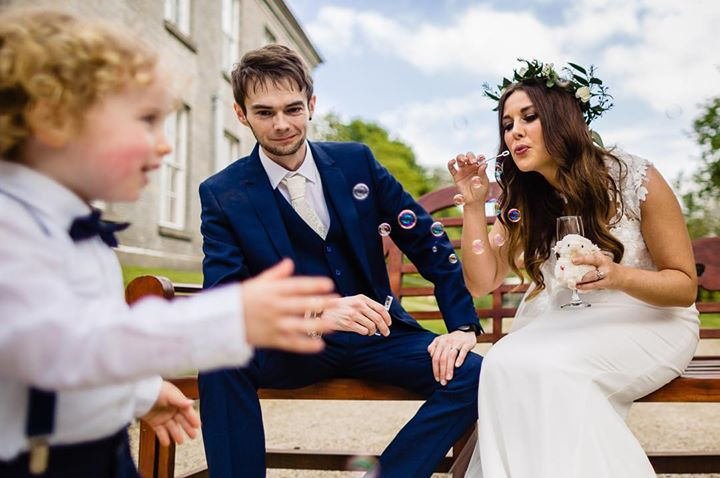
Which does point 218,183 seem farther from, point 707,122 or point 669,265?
point 707,122

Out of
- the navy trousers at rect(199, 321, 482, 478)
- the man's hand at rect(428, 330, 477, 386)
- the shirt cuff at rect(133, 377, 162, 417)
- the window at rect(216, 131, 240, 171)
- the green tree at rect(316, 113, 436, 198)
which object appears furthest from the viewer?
the green tree at rect(316, 113, 436, 198)

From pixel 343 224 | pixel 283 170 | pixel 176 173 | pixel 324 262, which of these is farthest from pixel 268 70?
pixel 176 173

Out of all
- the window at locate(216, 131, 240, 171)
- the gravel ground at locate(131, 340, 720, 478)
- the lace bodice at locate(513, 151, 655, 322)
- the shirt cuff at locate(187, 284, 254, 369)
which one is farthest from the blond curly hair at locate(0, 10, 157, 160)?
the window at locate(216, 131, 240, 171)

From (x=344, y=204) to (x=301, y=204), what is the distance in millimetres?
181

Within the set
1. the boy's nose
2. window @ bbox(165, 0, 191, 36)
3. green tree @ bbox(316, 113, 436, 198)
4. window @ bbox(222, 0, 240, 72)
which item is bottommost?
the boy's nose

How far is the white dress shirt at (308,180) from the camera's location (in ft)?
9.48

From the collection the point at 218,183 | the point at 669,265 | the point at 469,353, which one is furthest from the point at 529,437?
the point at 218,183

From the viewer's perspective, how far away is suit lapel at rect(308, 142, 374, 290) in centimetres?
284

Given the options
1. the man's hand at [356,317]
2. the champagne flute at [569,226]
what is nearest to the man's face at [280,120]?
the man's hand at [356,317]

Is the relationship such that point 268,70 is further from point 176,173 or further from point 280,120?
point 176,173

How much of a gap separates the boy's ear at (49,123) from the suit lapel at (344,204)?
1.82 meters

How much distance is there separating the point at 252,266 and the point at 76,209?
1.64m

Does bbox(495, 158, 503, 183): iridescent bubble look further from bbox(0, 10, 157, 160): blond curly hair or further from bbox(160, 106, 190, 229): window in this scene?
bbox(160, 106, 190, 229): window

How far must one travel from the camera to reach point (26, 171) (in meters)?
1.11
